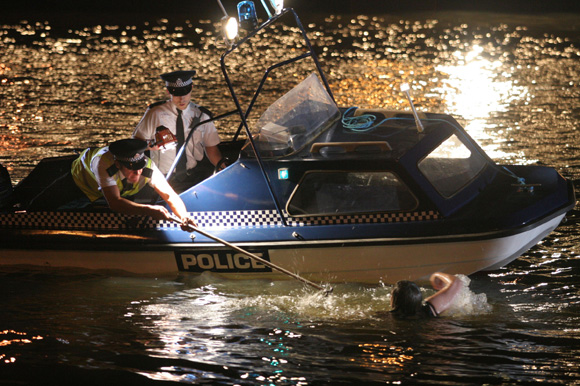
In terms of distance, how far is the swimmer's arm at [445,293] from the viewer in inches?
265

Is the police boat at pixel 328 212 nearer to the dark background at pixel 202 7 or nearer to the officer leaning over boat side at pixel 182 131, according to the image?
the officer leaning over boat side at pixel 182 131

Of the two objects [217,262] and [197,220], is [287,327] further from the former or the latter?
[197,220]

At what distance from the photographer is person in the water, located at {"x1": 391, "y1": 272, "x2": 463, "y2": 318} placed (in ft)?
21.5

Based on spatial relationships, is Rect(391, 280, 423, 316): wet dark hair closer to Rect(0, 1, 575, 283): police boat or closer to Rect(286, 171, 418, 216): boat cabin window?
Rect(0, 1, 575, 283): police boat

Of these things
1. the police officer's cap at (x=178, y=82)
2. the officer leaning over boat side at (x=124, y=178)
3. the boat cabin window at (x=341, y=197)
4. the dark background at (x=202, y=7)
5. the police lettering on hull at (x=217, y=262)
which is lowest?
the police lettering on hull at (x=217, y=262)

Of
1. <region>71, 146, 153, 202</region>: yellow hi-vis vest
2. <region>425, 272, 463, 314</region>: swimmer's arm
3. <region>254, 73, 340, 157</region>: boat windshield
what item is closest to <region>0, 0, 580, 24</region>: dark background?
<region>71, 146, 153, 202</region>: yellow hi-vis vest

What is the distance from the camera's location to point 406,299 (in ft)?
21.4

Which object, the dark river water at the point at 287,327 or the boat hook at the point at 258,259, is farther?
the boat hook at the point at 258,259

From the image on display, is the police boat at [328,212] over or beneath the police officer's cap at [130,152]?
beneath

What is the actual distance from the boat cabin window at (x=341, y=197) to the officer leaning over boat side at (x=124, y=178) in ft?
3.58

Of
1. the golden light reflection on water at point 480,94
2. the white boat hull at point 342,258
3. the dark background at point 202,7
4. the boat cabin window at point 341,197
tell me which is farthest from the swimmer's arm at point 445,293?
the dark background at point 202,7

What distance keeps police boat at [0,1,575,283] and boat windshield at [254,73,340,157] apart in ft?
0.04

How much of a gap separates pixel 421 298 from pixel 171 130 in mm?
3153

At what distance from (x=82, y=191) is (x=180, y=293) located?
4.85ft
